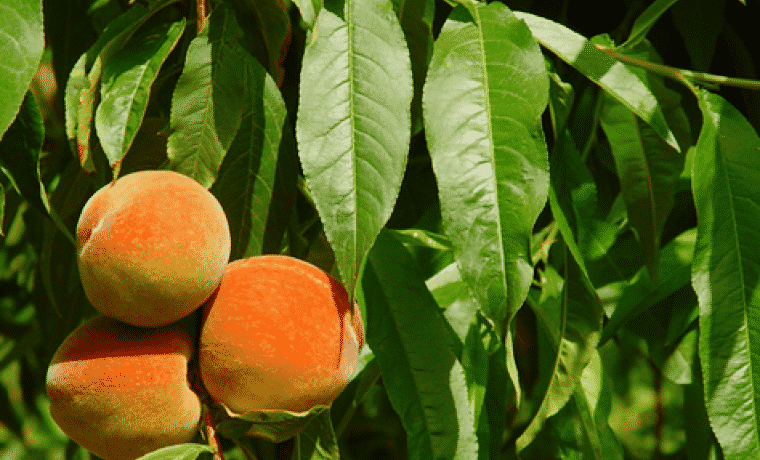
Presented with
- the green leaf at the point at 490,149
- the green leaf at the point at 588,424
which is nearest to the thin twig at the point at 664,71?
the green leaf at the point at 490,149

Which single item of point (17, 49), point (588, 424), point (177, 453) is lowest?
point (588, 424)

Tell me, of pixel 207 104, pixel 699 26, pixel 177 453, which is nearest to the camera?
pixel 177 453

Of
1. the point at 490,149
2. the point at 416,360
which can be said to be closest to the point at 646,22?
the point at 490,149

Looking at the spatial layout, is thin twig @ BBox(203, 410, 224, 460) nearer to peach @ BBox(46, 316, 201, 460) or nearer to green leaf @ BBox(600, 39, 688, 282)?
peach @ BBox(46, 316, 201, 460)

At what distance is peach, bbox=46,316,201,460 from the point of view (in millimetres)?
606

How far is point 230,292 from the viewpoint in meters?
0.64

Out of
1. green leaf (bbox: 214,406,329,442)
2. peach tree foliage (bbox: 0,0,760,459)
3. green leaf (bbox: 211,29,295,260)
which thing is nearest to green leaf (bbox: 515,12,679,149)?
peach tree foliage (bbox: 0,0,760,459)

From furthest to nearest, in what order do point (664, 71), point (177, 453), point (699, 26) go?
1. point (699, 26)
2. point (664, 71)
3. point (177, 453)

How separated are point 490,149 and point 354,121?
0.11 m

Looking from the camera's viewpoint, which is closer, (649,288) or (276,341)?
(276,341)

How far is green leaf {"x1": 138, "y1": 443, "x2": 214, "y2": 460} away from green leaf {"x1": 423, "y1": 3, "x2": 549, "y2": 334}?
0.76 ft

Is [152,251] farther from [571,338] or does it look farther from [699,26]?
[699,26]

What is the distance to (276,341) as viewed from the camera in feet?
2.00

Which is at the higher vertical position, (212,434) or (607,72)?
(607,72)
